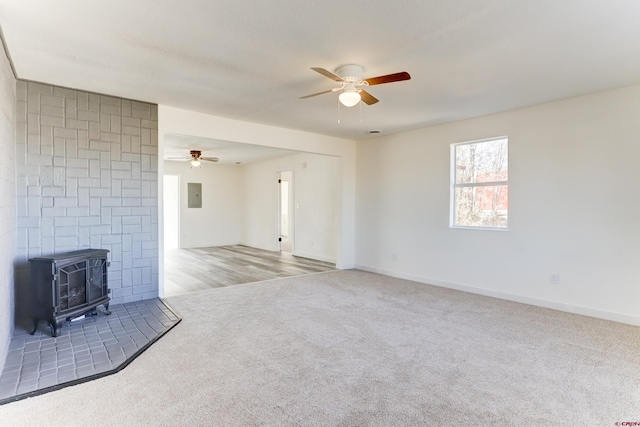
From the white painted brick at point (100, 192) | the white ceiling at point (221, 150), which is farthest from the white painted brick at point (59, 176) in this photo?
the white ceiling at point (221, 150)

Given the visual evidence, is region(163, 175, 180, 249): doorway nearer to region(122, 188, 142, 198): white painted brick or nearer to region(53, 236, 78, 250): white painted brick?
region(122, 188, 142, 198): white painted brick

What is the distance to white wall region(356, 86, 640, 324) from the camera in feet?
11.7

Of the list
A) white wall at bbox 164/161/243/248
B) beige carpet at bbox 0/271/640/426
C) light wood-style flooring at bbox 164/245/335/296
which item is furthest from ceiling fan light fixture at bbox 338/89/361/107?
white wall at bbox 164/161/243/248

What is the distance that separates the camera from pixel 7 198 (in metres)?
2.83

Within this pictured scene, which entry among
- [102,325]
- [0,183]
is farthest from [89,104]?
[102,325]

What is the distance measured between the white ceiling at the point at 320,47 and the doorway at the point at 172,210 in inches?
220

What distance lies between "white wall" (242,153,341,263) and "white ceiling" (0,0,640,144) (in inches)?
130

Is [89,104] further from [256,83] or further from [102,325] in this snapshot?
[102,325]

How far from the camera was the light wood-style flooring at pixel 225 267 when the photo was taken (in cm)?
530

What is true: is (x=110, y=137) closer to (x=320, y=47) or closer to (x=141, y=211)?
(x=141, y=211)

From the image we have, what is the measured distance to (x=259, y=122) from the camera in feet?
16.6

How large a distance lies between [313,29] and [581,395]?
10.1ft

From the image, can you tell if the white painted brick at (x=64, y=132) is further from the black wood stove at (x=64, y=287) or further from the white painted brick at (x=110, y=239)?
the black wood stove at (x=64, y=287)

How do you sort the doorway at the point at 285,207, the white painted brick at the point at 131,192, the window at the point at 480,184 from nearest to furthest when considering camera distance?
the white painted brick at the point at 131,192 → the window at the point at 480,184 → the doorway at the point at 285,207
